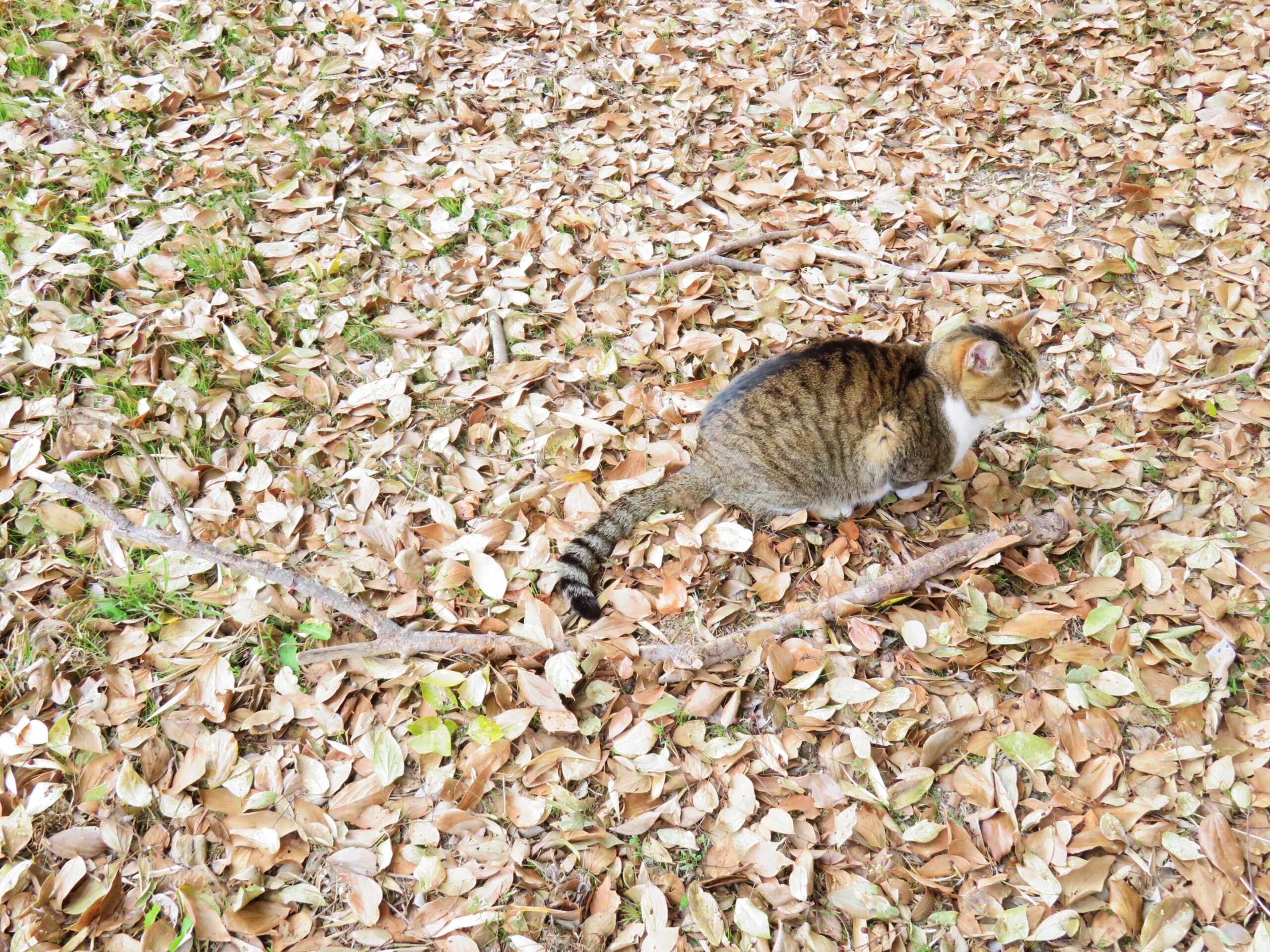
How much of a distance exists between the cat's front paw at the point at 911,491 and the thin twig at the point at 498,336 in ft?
5.53

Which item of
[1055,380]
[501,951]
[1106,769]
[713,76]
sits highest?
[713,76]

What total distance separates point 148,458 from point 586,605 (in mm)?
1586

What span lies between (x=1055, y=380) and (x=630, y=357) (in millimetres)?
1792

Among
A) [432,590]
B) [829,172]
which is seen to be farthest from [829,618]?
[829,172]

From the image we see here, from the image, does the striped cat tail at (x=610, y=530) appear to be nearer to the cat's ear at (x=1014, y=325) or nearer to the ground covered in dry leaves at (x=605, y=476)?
the ground covered in dry leaves at (x=605, y=476)

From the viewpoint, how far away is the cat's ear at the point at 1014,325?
9.91 ft

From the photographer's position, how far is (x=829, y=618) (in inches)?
105

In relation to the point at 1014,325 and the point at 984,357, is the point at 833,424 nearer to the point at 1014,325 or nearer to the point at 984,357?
the point at 984,357

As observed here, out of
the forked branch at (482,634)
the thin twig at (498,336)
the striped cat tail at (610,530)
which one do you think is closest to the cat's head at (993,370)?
the forked branch at (482,634)

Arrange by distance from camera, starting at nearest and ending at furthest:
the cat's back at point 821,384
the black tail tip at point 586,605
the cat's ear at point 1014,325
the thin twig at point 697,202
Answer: the black tail tip at point 586,605 → the cat's back at point 821,384 → the cat's ear at point 1014,325 → the thin twig at point 697,202

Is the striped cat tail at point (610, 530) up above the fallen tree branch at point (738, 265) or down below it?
below

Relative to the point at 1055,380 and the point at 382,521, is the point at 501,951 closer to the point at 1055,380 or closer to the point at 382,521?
the point at 382,521

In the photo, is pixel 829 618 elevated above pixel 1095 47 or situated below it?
below

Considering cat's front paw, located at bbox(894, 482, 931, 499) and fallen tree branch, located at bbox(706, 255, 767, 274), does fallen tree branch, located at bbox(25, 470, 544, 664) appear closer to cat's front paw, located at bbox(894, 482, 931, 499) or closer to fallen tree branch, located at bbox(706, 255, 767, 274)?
cat's front paw, located at bbox(894, 482, 931, 499)
